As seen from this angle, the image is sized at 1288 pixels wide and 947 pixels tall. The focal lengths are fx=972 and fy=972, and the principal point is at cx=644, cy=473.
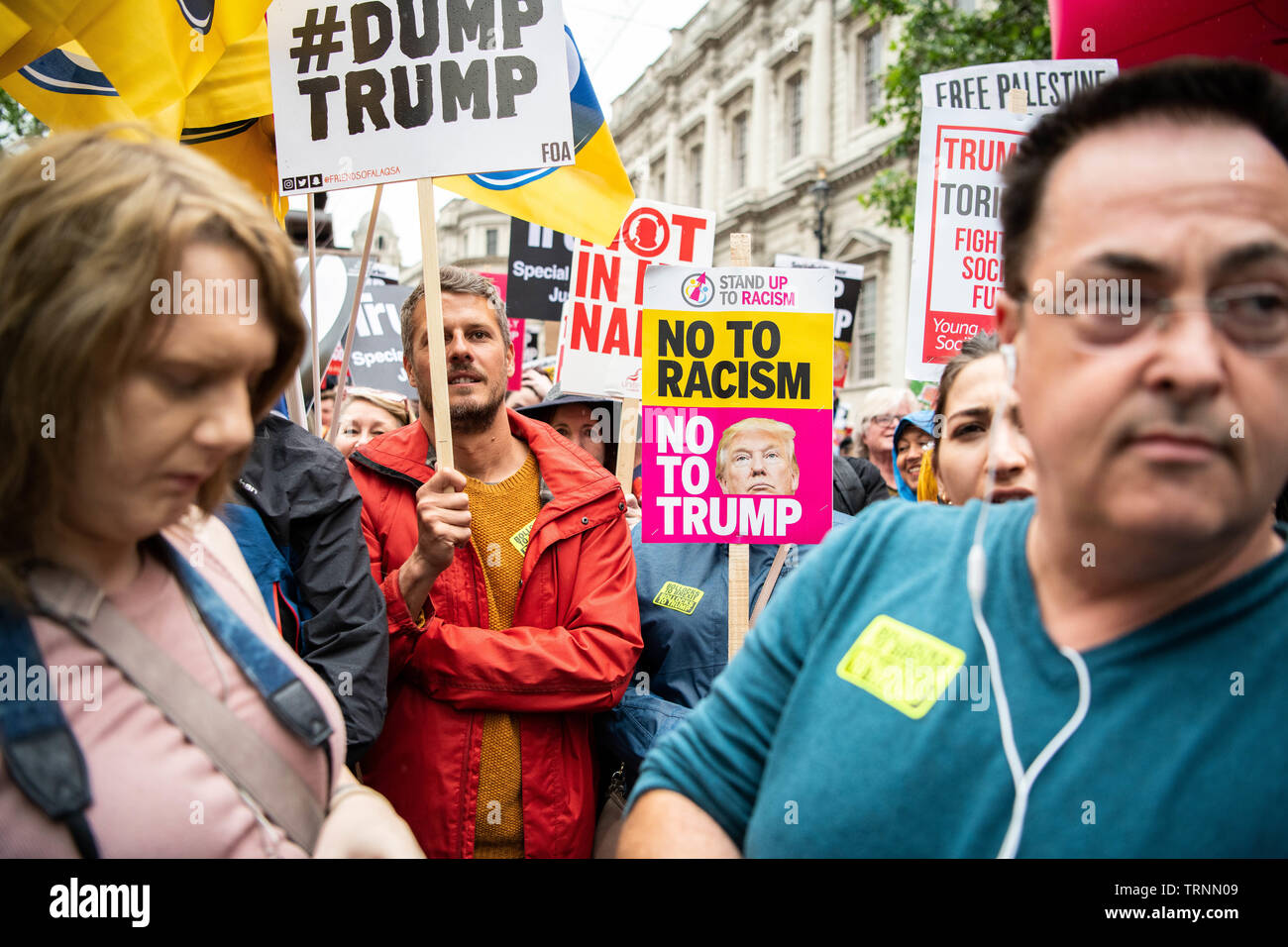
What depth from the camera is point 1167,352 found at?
90cm

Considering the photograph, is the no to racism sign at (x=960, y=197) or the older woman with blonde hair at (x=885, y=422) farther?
the older woman with blonde hair at (x=885, y=422)

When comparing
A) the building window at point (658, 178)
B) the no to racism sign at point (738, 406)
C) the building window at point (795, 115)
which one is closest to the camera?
the no to racism sign at point (738, 406)

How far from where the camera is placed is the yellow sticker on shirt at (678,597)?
304 cm

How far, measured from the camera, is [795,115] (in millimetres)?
28156

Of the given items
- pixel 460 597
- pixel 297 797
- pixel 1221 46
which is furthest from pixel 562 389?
pixel 297 797

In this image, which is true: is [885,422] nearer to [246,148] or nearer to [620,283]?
[620,283]

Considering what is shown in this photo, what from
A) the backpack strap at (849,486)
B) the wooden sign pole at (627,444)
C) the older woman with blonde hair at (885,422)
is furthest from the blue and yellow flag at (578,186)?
the older woman with blonde hair at (885,422)

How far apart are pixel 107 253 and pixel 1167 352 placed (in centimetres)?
97

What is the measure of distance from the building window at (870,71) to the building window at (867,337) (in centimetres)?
421

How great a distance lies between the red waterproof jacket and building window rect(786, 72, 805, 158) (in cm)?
2668

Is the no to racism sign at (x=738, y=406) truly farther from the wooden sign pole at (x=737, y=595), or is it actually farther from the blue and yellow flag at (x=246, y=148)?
the blue and yellow flag at (x=246, y=148)

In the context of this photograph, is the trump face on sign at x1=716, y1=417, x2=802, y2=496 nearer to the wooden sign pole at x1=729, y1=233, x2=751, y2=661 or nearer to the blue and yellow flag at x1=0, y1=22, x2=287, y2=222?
the wooden sign pole at x1=729, y1=233, x2=751, y2=661

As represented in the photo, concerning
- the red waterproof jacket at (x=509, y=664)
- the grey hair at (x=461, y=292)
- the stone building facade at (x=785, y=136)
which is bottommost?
the red waterproof jacket at (x=509, y=664)

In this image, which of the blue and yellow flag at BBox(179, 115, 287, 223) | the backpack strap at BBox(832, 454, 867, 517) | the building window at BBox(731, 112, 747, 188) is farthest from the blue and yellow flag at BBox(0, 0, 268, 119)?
the building window at BBox(731, 112, 747, 188)
